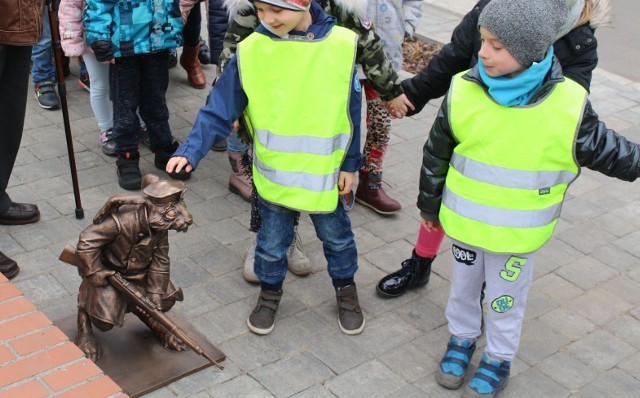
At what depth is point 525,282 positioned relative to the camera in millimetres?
3834

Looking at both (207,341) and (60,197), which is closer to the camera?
(207,341)

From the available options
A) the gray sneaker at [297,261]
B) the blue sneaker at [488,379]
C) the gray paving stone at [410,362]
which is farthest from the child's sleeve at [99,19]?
the blue sneaker at [488,379]

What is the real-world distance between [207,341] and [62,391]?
33.7 inches

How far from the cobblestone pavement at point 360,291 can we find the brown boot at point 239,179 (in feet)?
0.30

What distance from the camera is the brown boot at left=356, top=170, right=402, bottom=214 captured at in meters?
5.38

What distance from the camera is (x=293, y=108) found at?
386 centimetres

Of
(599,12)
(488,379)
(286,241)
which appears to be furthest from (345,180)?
(599,12)

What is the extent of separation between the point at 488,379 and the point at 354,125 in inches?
49.0

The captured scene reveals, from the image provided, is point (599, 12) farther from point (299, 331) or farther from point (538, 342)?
point (299, 331)

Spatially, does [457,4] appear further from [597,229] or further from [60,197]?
[60,197]

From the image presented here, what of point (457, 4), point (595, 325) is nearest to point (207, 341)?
point (595, 325)

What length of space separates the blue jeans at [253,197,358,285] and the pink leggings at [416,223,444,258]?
1.44 feet

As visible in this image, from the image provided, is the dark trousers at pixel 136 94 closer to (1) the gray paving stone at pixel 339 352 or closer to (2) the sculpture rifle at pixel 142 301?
(2) the sculpture rifle at pixel 142 301

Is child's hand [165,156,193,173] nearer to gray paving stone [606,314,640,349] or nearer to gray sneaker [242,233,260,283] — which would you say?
gray sneaker [242,233,260,283]
